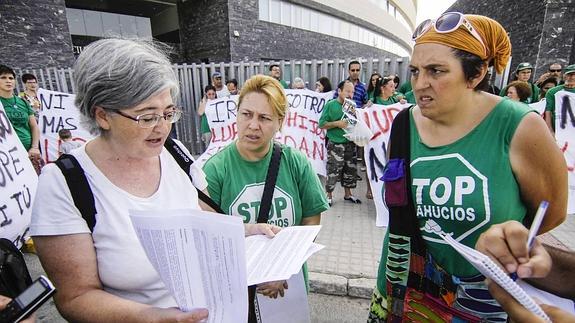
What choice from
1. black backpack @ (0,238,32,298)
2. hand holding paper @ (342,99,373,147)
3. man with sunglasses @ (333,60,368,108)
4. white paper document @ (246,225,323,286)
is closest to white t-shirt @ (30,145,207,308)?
black backpack @ (0,238,32,298)

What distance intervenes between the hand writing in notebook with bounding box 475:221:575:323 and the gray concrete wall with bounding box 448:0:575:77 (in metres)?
11.3

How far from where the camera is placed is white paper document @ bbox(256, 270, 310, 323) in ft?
5.29

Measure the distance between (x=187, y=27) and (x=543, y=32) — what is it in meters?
14.2

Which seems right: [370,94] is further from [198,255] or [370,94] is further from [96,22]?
[96,22]

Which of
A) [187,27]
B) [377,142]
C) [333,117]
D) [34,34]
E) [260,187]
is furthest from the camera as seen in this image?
[187,27]

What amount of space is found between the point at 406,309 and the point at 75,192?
148cm

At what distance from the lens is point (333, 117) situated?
A: 16.7 ft

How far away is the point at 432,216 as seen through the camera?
4.40 ft

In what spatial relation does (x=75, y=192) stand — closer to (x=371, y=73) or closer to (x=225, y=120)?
(x=225, y=120)

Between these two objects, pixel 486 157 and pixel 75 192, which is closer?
pixel 75 192

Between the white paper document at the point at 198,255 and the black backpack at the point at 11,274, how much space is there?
0.48 metres

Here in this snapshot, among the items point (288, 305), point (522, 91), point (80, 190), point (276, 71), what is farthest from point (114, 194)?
point (276, 71)

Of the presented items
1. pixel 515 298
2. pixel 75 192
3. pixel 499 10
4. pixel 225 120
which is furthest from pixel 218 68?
pixel 499 10

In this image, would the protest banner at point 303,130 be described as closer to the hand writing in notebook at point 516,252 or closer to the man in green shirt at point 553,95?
the man in green shirt at point 553,95
